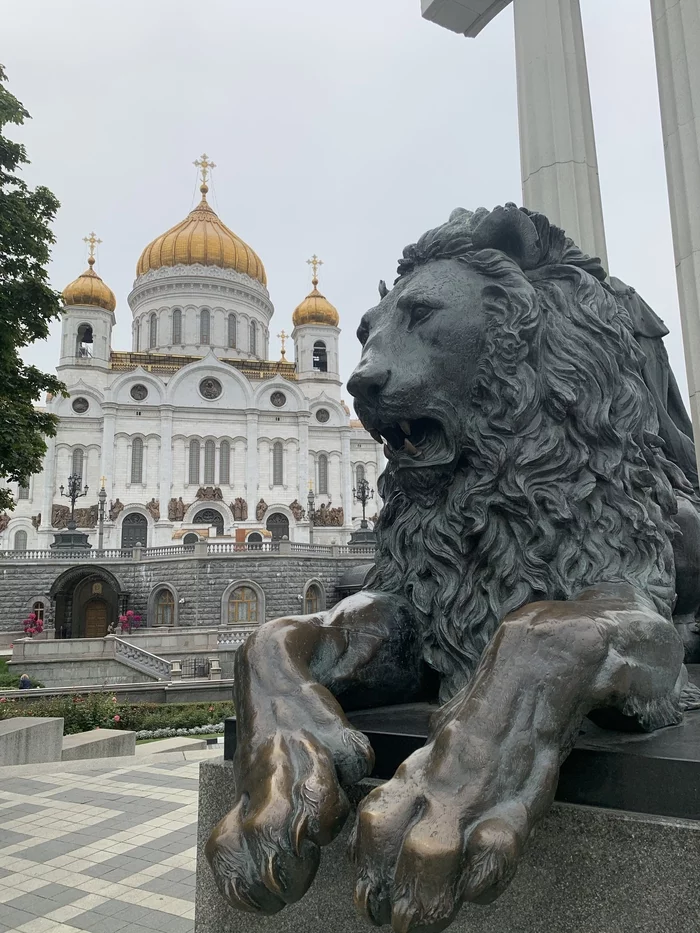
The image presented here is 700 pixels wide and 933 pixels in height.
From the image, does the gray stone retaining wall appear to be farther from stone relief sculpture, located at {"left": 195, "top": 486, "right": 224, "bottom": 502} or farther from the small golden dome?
the small golden dome

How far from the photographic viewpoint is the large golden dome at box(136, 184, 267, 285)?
5416cm

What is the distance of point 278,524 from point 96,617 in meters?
16.5

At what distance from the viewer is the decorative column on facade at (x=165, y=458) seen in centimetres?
4434

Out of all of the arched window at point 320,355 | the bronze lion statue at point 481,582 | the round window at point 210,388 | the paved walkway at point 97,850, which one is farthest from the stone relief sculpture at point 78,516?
the bronze lion statue at point 481,582

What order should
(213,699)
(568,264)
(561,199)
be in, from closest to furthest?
1. (568,264)
2. (561,199)
3. (213,699)

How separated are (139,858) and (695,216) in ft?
19.5

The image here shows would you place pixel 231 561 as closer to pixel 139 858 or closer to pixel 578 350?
pixel 139 858

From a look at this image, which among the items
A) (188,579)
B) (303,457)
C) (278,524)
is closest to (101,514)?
(278,524)

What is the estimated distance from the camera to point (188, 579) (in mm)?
30922

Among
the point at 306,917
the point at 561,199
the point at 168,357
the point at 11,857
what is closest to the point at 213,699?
the point at 11,857

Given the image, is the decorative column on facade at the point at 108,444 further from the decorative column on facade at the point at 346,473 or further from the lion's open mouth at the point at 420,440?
the lion's open mouth at the point at 420,440

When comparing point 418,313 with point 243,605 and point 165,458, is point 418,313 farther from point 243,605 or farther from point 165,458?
point 165,458

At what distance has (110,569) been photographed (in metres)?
32.2

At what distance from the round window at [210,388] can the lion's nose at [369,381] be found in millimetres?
47216
